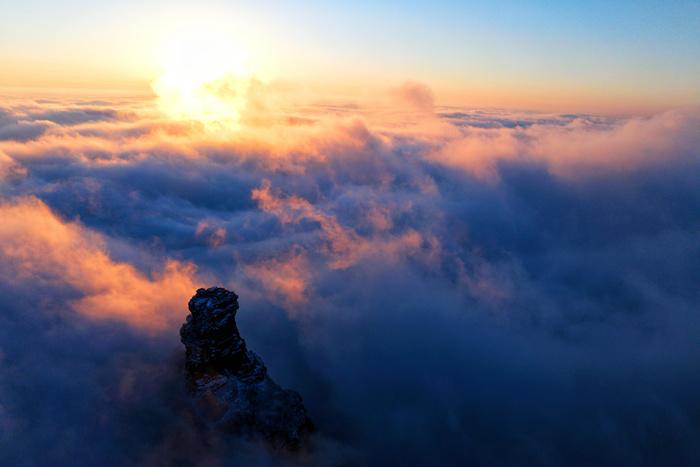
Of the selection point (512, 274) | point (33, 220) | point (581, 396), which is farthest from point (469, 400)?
point (33, 220)

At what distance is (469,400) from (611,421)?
1476 inches

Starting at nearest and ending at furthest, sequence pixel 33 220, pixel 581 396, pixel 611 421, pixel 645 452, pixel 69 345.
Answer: pixel 69 345
pixel 645 452
pixel 611 421
pixel 581 396
pixel 33 220

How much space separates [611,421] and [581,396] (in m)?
10.2

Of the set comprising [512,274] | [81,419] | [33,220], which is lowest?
[512,274]

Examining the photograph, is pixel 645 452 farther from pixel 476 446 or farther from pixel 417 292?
pixel 417 292

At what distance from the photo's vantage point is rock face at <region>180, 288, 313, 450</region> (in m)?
46.5

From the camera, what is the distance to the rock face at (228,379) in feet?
153

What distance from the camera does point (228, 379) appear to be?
4834 centimetres

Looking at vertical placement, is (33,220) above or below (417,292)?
above

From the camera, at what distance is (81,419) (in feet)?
177

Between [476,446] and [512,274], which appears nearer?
[476,446]

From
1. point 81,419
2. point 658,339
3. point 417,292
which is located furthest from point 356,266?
point 658,339

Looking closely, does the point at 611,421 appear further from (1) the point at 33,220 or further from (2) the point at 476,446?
(1) the point at 33,220

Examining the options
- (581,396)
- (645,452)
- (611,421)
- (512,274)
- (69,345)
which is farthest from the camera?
(512,274)
